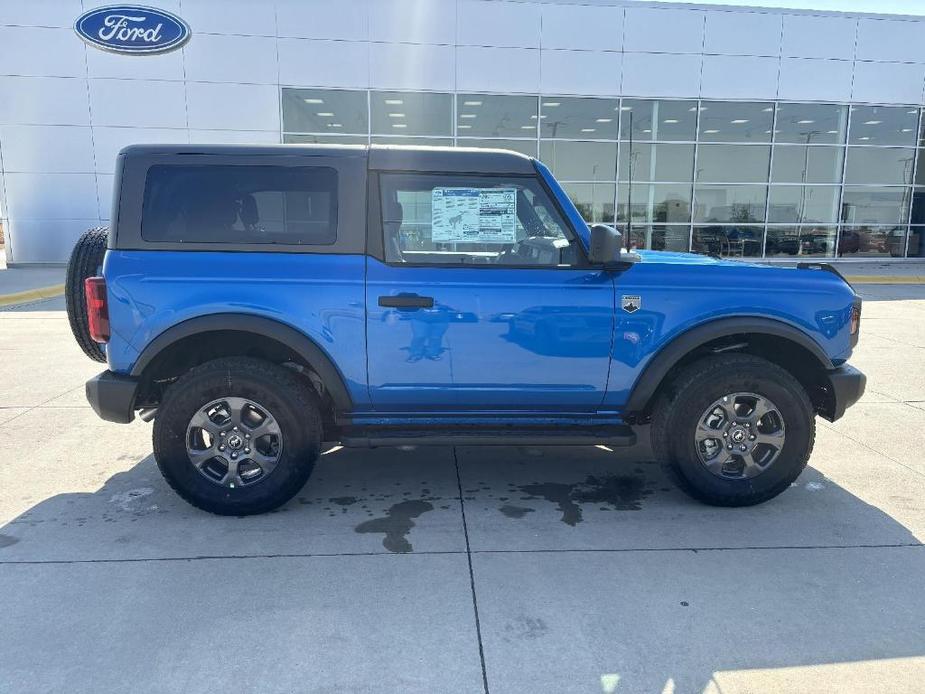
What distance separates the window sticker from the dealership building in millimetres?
13156

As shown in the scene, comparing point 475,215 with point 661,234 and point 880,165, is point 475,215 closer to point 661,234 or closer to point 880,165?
point 661,234

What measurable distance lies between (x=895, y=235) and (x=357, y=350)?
2208 centimetres

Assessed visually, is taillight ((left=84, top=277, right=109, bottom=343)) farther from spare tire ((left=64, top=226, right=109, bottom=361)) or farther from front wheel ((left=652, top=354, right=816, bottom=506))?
front wheel ((left=652, top=354, right=816, bottom=506))

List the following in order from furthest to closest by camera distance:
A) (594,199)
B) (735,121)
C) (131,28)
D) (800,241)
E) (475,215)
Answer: (800,241) < (594,199) < (735,121) < (131,28) < (475,215)

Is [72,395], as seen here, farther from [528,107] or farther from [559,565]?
[528,107]

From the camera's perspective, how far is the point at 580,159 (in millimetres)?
17906

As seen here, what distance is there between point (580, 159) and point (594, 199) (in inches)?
47.1

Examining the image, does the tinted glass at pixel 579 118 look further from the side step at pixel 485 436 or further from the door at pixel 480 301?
the side step at pixel 485 436

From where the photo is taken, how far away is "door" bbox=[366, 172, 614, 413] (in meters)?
3.38

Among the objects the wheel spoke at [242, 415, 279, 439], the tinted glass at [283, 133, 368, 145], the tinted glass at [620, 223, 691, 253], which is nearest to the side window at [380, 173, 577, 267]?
the wheel spoke at [242, 415, 279, 439]

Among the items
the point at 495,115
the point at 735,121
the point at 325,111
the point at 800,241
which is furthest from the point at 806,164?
the point at 325,111

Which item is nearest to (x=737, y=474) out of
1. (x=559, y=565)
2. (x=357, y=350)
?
(x=559, y=565)

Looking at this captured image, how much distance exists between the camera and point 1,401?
18.3 feet

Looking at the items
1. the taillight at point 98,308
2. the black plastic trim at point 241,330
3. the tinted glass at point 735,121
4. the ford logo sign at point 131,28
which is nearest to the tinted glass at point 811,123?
the tinted glass at point 735,121
